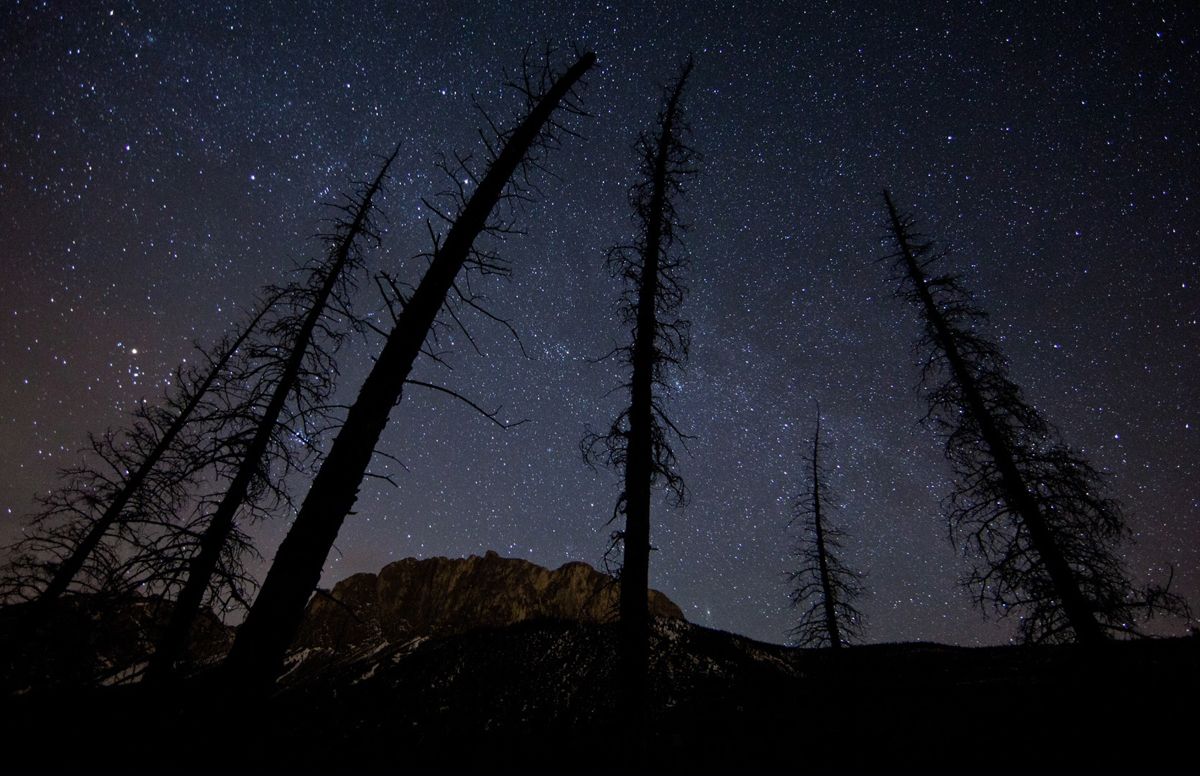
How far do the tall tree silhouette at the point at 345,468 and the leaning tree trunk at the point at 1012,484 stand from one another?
39.0 ft

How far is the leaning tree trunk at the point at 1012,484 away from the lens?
346 inches

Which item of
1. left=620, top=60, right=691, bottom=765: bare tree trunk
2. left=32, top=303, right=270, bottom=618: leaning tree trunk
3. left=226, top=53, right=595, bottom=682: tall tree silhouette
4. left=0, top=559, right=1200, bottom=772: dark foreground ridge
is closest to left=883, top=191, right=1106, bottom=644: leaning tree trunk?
left=0, top=559, right=1200, bottom=772: dark foreground ridge

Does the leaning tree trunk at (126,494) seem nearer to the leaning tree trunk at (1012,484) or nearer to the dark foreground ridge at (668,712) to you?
the dark foreground ridge at (668,712)

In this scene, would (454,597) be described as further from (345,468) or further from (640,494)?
(345,468)

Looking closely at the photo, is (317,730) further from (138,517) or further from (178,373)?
(178,373)

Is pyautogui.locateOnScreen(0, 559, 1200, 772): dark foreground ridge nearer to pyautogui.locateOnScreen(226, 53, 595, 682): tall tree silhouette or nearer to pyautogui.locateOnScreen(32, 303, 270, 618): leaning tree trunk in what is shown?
pyautogui.locateOnScreen(226, 53, 595, 682): tall tree silhouette

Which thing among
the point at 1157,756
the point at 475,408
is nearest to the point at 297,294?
the point at 475,408

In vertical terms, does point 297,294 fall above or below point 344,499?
above

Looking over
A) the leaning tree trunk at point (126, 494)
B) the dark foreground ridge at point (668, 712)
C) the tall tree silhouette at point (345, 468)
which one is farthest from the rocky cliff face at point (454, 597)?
the tall tree silhouette at point (345, 468)

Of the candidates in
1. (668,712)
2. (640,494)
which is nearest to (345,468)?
(640,494)

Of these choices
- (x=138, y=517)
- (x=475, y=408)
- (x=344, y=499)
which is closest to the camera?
(x=344, y=499)

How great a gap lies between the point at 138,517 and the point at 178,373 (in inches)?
145

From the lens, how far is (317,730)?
456 inches

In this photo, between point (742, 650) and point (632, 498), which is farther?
point (742, 650)
